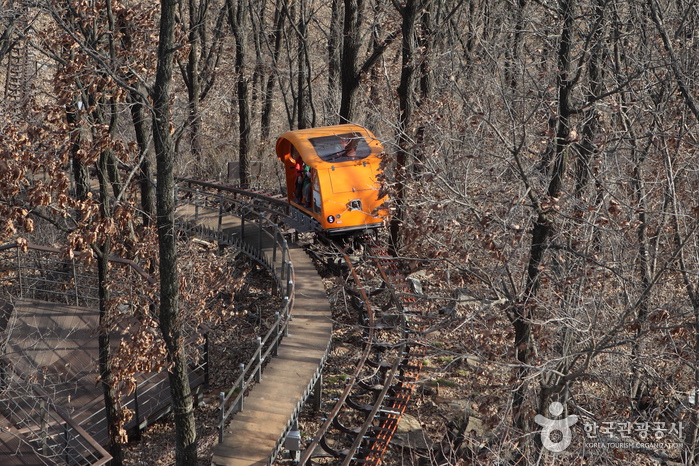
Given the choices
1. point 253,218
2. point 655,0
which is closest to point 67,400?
point 253,218

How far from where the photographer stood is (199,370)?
1608 centimetres

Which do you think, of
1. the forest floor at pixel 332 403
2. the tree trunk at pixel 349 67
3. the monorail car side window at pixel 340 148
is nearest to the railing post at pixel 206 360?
the forest floor at pixel 332 403

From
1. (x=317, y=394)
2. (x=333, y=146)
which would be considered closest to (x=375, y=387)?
(x=317, y=394)

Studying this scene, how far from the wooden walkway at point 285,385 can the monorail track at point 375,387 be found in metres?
0.63

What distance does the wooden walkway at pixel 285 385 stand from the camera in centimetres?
1008

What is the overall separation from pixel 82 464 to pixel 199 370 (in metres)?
3.62

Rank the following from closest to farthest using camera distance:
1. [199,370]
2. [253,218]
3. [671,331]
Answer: [671,331], [199,370], [253,218]

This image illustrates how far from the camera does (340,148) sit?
710 inches

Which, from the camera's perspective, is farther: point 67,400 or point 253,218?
point 253,218

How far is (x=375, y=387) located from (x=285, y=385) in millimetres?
2276

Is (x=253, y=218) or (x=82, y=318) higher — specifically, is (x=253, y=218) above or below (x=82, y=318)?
above

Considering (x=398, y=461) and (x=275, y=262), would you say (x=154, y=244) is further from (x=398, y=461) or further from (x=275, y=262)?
(x=398, y=461)

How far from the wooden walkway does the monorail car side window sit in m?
3.07

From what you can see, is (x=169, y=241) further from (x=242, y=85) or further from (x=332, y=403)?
(x=242, y=85)
